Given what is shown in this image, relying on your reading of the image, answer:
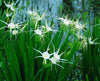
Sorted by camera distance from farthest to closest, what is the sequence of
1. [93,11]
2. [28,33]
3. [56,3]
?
1. [93,11]
2. [56,3]
3. [28,33]

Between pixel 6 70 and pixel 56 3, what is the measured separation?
307 centimetres

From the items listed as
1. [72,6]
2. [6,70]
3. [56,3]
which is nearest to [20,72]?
[6,70]

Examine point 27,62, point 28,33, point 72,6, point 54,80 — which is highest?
point 72,6

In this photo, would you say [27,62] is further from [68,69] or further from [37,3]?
[37,3]

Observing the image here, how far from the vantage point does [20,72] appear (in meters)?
1.11

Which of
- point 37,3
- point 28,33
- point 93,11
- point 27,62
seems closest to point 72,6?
point 93,11

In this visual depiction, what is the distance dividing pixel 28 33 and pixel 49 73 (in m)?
0.37

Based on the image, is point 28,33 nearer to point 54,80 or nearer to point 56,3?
point 54,80

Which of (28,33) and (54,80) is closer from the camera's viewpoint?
(54,80)

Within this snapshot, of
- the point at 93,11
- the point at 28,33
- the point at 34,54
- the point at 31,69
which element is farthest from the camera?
the point at 93,11

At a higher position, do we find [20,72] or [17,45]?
[17,45]

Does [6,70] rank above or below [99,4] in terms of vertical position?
below

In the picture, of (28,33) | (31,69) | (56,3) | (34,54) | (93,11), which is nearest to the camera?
(31,69)

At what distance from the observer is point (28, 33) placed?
1.30 meters
